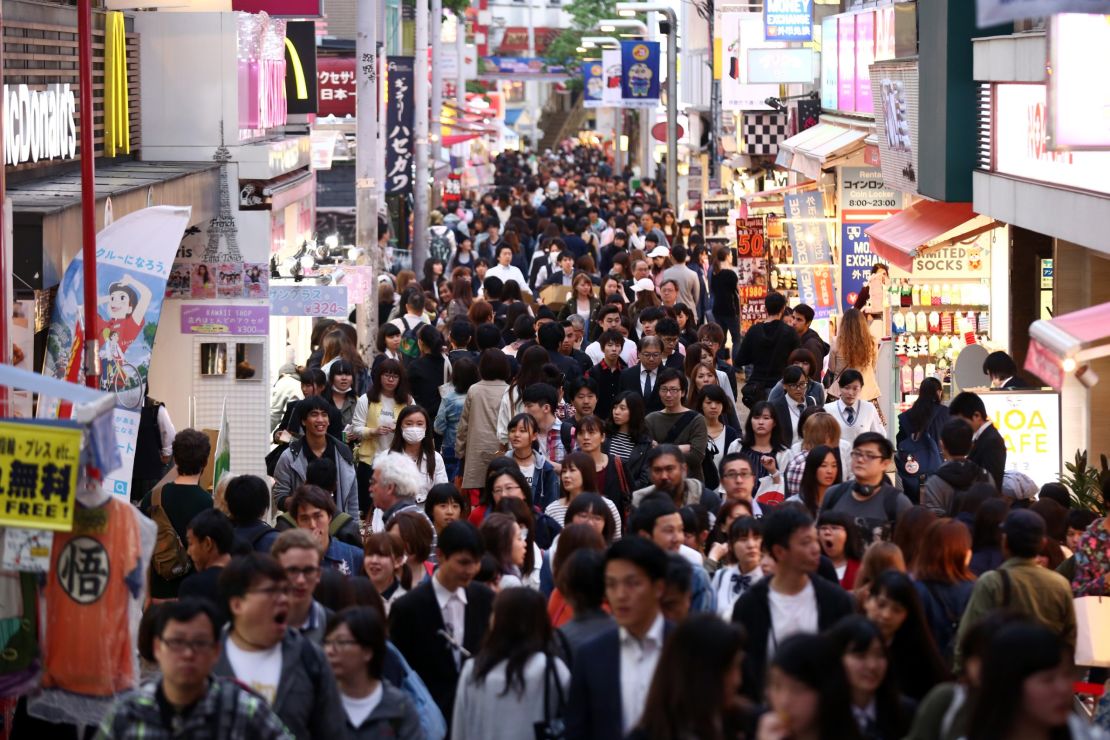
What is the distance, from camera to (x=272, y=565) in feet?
20.7

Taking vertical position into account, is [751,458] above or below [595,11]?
below

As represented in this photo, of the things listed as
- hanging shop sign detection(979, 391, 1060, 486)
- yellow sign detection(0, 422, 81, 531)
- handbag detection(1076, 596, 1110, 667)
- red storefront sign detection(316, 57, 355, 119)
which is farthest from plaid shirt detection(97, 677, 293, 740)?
red storefront sign detection(316, 57, 355, 119)

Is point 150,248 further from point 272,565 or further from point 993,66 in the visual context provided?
point 993,66

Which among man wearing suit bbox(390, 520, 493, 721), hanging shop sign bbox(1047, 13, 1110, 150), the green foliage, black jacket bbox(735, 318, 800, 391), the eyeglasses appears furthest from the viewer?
black jacket bbox(735, 318, 800, 391)

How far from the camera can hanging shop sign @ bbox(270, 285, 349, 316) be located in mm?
16656

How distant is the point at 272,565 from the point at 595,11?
291 ft

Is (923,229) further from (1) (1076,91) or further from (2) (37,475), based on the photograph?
(2) (37,475)

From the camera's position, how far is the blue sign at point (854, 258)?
22.0 metres

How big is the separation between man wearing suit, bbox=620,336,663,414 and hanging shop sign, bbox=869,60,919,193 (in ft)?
Answer: 15.2

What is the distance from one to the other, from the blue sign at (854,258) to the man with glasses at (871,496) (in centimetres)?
1232

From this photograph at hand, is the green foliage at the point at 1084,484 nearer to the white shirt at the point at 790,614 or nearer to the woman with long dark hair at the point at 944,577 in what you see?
the woman with long dark hair at the point at 944,577

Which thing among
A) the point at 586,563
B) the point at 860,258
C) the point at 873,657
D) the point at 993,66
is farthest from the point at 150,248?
the point at 860,258

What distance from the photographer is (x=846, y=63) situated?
940 inches

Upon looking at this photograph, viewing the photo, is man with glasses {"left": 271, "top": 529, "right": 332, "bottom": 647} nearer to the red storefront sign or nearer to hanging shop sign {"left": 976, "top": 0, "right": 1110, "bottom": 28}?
hanging shop sign {"left": 976, "top": 0, "right": 1110, "bottom": 28}
